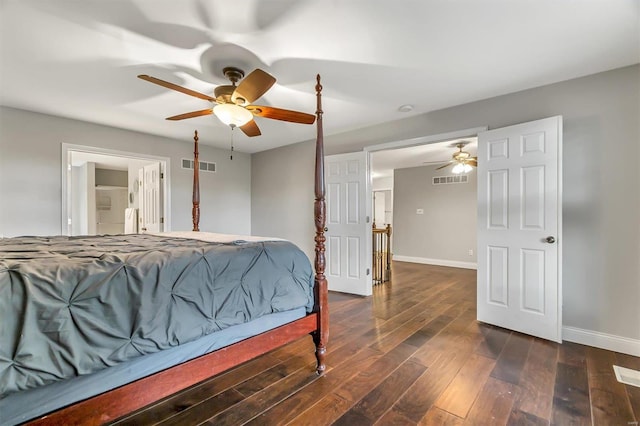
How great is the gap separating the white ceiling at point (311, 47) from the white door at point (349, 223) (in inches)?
46.6

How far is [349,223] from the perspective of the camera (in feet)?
13.5

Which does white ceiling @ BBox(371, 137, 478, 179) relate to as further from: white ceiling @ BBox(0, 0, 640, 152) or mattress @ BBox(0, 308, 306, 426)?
mattress @ BBox(0, 308, 306, 426)

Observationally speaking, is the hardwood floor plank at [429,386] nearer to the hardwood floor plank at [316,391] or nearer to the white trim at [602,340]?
the hardwood floor plank at [316,391]

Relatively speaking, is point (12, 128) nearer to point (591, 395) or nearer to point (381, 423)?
point (381, 423)

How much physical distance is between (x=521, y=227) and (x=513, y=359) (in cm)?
121

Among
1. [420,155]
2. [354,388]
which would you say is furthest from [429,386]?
[420,155]

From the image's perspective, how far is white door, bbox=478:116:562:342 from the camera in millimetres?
2518

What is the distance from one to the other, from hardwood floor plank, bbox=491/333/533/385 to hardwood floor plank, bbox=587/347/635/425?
0.38 m

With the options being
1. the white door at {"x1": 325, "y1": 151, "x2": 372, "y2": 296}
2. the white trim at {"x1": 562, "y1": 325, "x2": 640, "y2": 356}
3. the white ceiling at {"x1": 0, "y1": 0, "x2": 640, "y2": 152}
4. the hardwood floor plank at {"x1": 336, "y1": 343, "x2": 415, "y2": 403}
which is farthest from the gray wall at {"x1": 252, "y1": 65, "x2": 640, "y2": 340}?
the white door at {"x1": 325, "y1": 151, "x2": 372, "y2": 296}

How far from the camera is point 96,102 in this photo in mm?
3061


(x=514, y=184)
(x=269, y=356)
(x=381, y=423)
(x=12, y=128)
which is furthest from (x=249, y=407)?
(x=12, y=128)

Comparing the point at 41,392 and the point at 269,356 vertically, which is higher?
the point at 41,392

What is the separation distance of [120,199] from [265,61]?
22.9 ft

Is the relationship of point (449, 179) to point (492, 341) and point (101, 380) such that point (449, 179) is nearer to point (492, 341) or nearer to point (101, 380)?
point (492, 341)
